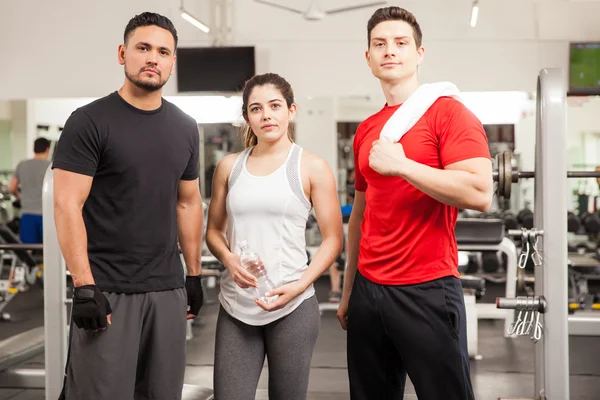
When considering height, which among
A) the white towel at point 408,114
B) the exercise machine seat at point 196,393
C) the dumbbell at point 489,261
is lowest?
the exercise machine seat at point 196,393

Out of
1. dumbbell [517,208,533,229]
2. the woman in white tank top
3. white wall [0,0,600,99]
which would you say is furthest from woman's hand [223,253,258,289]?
white wall [0,0,600,99]

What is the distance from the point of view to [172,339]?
1.99 metres

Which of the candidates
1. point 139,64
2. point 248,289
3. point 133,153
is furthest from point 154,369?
point 139,64

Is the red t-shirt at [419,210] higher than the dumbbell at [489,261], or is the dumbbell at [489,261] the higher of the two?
the red t-shirt at [419,210]

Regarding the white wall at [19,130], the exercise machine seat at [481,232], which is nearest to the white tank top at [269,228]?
the exercise machine seat at [481,232]

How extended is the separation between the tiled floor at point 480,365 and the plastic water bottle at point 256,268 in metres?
1.57

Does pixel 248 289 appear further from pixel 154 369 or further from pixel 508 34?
pixel 508 34

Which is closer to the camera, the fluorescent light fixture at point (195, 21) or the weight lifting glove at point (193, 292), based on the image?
the weight lifting glove at point (193, 292)

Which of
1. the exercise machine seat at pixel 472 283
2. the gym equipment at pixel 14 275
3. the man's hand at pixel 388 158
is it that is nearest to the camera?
the man's hand at pixel 388 158

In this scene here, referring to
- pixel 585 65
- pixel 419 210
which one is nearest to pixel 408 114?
pixel 419 210

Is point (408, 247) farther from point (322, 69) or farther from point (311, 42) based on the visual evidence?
point (311, 42)

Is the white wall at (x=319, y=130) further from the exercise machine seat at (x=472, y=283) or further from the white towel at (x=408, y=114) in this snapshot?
the white towel at (x=408, y=114)

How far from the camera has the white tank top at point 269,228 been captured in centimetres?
197

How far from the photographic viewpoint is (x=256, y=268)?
6.45ft
